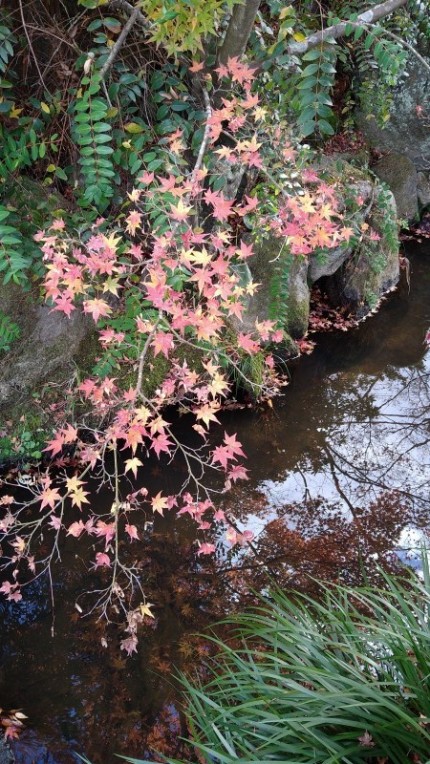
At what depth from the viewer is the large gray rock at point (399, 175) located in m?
6.13

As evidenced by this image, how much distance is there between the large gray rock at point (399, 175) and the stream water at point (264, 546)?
2.14 meters

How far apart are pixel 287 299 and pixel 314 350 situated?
629 millimetres

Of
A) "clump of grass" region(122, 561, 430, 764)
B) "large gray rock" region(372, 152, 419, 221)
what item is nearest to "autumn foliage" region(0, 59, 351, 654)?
"clump of grass" region(122, 561, 430, 764)

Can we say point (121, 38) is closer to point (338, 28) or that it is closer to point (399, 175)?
point (338, 28)

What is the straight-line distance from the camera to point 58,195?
11.0 feet

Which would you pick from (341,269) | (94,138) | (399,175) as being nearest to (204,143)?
(94,138)

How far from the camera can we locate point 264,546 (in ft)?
10.5

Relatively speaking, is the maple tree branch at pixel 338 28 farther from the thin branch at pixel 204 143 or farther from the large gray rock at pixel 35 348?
the large gray rock at pixel 35 348

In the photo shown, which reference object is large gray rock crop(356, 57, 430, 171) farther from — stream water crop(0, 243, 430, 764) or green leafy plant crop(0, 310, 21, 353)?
green leafy plant crop(0, 310, 21, 353)

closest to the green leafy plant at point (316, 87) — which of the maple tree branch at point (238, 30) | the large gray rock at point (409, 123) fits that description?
the maple tree branch at point (238, 30)

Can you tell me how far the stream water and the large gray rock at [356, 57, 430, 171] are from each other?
2.78m

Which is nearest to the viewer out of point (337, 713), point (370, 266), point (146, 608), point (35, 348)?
point (337, 713)

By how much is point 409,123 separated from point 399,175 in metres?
0.85

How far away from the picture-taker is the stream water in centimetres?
248
